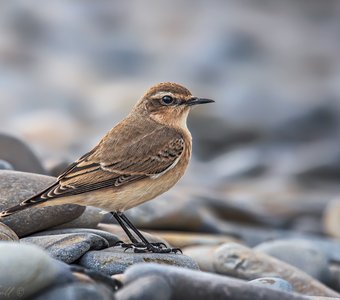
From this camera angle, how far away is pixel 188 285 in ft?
18.1

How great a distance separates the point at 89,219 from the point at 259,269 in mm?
1615

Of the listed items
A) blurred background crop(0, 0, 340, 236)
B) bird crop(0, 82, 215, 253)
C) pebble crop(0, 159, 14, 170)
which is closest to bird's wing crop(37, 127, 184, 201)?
bird crop(0, 82, 215, 253)

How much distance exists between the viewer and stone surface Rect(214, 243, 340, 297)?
8578mm

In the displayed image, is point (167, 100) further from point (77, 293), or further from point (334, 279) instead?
point (77, 293)

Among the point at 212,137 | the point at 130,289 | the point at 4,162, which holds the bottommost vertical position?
the point at 212,137

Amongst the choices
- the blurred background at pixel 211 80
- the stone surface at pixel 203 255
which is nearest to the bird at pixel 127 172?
the stone surface at pixel 203 255

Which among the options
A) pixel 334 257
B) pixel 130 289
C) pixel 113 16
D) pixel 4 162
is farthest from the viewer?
pixel 113 16

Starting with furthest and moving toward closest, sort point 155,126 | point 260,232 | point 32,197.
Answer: point 260,232
point 155,126
point 32,197

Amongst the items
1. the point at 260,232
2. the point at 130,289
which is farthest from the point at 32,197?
the point at 260,232

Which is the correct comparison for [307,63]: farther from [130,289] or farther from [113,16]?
[130,289]

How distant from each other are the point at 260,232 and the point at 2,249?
7.19 meters

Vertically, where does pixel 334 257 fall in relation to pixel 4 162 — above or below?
below

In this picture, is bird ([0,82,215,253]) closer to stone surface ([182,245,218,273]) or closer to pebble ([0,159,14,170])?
stone surface ([182,245,218,273])

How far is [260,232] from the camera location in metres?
12.2
